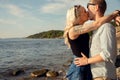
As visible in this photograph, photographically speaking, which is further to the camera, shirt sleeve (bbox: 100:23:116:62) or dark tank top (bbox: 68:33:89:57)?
dark tank top (bbox: 68:33:89:57)

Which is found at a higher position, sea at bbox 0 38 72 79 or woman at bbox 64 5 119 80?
woman at bbox 64 5 119 80

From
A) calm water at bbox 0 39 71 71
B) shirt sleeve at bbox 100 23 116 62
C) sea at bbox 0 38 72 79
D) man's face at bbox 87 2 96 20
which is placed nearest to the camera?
shirt sleeve at bbox 100 23 116 62

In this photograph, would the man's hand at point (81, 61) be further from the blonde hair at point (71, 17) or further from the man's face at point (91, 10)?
the man's face at point (91, 10)

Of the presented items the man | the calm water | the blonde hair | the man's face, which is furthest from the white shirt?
the calm water

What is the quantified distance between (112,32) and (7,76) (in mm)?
18273

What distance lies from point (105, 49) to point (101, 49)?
0.40 ft

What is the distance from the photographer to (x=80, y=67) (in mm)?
4945

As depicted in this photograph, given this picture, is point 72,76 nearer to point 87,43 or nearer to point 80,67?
point 80,67

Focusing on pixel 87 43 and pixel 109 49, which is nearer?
pixel 109 49

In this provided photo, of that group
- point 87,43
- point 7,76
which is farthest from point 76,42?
point 7,76

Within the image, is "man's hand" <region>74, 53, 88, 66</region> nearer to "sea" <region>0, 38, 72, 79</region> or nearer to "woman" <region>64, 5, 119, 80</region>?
"woman" <region>64, 5, 119, 80</region>

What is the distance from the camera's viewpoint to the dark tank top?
4.84 metres

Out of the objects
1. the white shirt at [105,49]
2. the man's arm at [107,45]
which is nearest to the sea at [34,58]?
the white shirt at [105,49]

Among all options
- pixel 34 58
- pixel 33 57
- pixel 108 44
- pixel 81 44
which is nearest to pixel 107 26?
pixel 108 44
